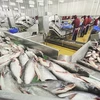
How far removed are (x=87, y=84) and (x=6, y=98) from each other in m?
0.72

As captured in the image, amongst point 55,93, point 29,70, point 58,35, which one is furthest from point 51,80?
point 58,35

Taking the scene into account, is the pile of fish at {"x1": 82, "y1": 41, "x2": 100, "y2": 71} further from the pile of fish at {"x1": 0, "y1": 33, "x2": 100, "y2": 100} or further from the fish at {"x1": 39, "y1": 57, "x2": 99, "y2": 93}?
the fish at {"x1": 39, "y1": 57, "x2": 99, "y2": 93}

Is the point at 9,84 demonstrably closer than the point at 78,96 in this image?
No

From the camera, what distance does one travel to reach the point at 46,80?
1038 mm

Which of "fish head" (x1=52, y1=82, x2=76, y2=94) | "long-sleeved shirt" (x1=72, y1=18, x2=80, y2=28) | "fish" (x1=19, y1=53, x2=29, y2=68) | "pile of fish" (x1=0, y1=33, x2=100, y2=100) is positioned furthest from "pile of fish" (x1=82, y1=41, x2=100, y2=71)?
"long-sleeved shirt" (x1=72, y1=18, x2=80, y2=28)

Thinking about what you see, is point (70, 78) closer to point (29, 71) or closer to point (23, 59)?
point (29, 71)

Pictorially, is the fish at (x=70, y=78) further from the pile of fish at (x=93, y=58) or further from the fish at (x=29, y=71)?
the pile of fish at (x=93, y=58)

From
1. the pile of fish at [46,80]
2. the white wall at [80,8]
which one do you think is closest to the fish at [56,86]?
the pile of fish at [46,80]

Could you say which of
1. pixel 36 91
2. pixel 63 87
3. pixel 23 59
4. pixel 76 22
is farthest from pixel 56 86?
pixel 76 22

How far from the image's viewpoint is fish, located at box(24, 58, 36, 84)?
3.48 feet

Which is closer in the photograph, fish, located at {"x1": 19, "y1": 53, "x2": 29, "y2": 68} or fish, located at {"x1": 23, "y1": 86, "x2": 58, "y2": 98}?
fish, located at {"x1": 23, "y1": 86, "x2": 58, "y2": 98}

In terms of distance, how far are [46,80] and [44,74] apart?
0.09 meters

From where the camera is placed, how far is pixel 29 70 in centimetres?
120

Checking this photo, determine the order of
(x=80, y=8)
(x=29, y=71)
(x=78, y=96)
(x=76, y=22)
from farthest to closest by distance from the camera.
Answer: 1. (x=80, y=8)
2. (x=76, y=22)
3. (x=29, y=71)
4. (x=78, y=96)
